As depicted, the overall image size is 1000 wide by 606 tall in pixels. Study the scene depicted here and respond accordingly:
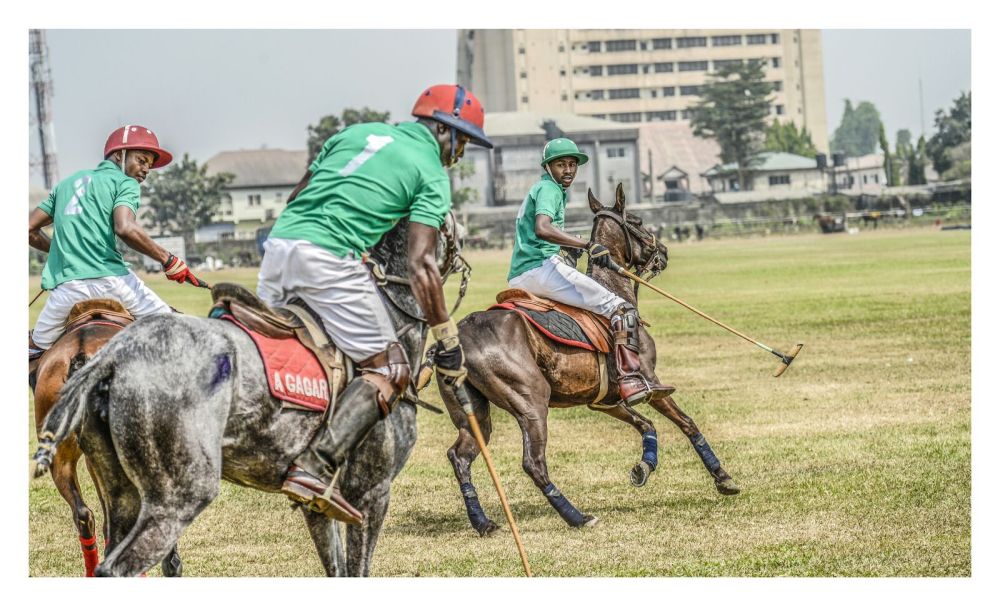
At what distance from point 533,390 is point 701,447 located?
184 centimetres

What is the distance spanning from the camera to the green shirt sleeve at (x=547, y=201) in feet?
33.9

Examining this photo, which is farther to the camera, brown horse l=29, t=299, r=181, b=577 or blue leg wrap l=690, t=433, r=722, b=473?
blue leg wrap l=690, t=433, r=722, b=473

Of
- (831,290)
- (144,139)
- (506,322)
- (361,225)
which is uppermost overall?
(144,139)

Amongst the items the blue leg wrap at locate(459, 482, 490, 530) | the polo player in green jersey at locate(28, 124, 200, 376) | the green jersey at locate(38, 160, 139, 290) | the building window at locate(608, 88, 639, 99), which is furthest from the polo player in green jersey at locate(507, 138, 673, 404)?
the building window at locate(608, 88, 639, 99)

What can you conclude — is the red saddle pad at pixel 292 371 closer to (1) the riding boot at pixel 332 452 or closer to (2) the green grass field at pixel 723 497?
(1) the riding boot at pixel 332 452

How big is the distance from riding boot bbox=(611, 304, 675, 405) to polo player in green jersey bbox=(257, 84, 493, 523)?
167 inches

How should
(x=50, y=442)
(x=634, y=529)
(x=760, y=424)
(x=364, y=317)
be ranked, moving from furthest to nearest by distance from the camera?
(x=760, y=424) → (x=634, y=529) → (x=364, y=317) → (x=50, y=442)

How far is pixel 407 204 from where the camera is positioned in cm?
661

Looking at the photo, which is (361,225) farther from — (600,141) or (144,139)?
(600,141)

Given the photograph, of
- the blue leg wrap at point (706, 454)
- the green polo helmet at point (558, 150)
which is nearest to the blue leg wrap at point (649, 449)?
the blue leg wrap at point (706, 454)

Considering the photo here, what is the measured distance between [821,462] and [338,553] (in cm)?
644

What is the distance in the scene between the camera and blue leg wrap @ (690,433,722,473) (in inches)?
428

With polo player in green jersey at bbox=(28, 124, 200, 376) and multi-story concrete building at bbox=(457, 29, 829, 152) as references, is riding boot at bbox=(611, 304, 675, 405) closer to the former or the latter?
polo player in green jersey at bbox=(28, 124, 200, 376)

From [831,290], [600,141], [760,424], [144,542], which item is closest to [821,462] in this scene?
[760,424]
